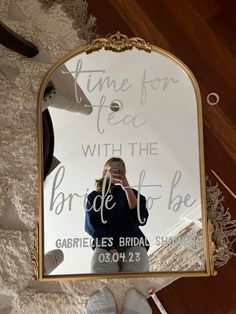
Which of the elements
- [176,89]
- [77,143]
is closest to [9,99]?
[77,143]

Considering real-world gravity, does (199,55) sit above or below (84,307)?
above

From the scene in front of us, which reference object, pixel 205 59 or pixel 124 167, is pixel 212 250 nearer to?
pixel 124 167

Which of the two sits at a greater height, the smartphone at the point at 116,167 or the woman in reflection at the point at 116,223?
the smartphone at the point at 116,167

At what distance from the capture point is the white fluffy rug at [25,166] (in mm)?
1061

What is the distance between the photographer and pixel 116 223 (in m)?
1.05

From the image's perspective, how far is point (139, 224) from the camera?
105cm

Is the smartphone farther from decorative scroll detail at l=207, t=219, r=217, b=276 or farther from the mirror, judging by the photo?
decorative scroll detail at l=207, t=219, r=217, b=276

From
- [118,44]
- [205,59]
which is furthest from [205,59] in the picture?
[118,44]

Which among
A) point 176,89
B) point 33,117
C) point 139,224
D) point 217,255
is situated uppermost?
point 33,117

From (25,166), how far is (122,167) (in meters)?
0.20

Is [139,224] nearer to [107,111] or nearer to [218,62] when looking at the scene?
[107,111]

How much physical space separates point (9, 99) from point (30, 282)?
0.39 metres

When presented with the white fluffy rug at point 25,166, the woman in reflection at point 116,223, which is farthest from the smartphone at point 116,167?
the white fluffy rug at point 25,166

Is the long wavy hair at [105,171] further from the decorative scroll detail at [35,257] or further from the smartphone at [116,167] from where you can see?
the decorative scroll detail at [35,257]
